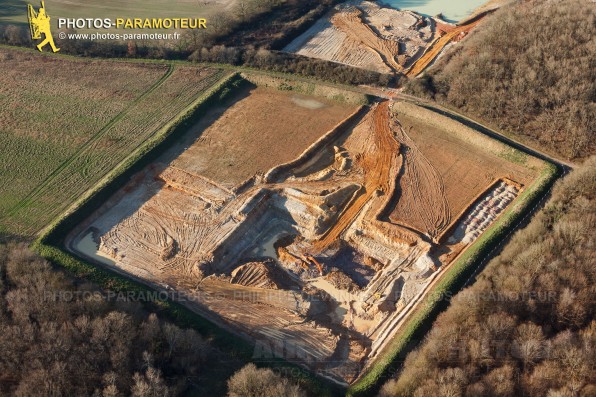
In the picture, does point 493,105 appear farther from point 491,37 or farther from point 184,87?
point 184,87

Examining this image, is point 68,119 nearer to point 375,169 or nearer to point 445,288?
point 375,169

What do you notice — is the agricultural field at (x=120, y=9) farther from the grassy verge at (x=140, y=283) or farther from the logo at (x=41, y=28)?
the grassy verge at (x=140, y=283)

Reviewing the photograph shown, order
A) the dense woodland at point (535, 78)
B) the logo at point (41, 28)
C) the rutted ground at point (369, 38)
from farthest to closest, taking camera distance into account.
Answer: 1. the logo at point (41, 28)
2. the rutted ground at point (369, 38)
3. the dense woodland at point (535, 78)

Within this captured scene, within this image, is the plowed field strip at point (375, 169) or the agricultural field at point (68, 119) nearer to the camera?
the plowed field strip at point (375, 169)

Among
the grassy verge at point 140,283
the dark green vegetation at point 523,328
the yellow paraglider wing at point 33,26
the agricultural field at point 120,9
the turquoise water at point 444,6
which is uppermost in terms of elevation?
the turquoise water at point 444,6

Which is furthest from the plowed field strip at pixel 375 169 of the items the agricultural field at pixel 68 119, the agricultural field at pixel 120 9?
the agricultural field at pixel 120 9

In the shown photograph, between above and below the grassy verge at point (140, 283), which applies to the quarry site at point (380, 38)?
above

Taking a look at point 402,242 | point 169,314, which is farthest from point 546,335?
point 169,314
